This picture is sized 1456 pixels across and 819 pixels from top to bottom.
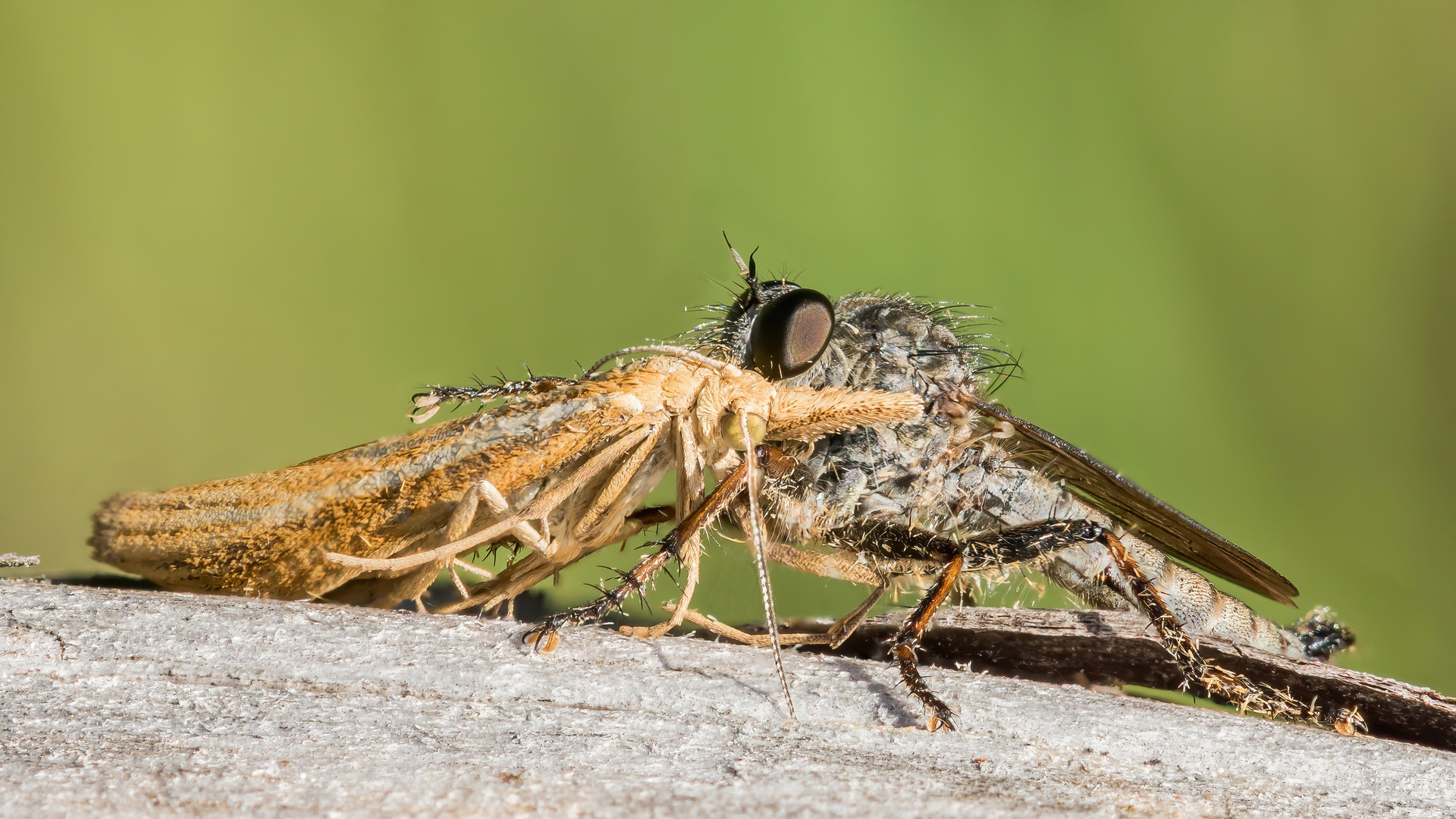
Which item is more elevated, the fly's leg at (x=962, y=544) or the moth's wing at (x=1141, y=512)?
the moth's wing at (x=1141, y=512)

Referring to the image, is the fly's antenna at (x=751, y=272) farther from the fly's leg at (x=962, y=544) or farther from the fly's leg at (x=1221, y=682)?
the fly's leg at (x=1221, y=682)

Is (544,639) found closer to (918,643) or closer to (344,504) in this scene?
(344,504)

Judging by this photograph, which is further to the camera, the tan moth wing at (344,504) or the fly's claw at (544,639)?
the tan moth wing at (344,504)

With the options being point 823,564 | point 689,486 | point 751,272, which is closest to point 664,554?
point 689,486

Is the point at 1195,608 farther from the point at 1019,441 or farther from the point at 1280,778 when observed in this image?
the point at 1280,778

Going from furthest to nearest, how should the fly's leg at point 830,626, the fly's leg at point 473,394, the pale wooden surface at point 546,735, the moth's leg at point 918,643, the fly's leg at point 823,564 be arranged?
the fly's leg at point 823,564 < the fly's leg at point 473,394 < the fly's leg at point 830,626 < the moth's leg at point 918,643 < the pale wooden surface at point 546,735

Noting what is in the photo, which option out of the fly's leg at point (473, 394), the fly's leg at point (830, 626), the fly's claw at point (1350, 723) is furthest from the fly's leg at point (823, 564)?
the fly's claw at point (1350, 723)

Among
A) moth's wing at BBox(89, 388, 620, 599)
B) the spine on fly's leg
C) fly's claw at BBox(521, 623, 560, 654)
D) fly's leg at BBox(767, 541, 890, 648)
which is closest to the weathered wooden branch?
fly's leg at BBox(767, 541, 890, 648)
